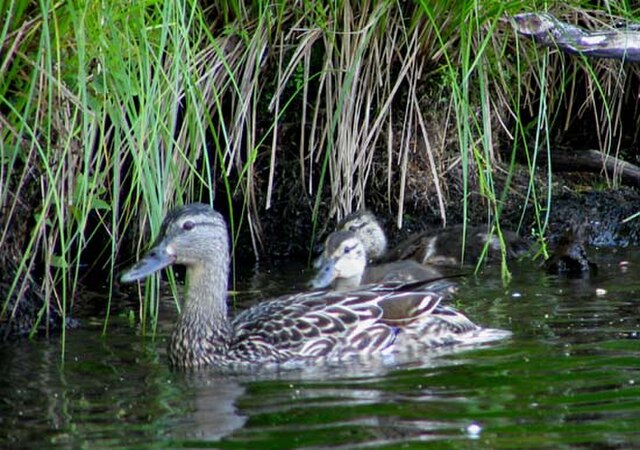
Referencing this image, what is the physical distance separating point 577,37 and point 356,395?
3524mm

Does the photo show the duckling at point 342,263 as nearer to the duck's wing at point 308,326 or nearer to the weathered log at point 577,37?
the duck's wing at point 308,326

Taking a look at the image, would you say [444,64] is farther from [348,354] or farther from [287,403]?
[287,403]

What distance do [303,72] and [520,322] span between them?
85.9 inches

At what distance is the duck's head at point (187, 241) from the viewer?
6.45 metres

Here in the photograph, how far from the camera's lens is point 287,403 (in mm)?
5410

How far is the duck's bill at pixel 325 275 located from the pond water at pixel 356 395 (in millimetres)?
805

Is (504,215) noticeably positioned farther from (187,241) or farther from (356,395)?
(356,395)

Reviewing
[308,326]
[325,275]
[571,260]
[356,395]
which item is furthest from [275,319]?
[571,260]

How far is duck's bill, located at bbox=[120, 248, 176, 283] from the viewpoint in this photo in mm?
6326

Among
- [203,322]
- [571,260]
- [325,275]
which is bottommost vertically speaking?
[571,260]

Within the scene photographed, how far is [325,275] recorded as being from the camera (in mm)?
7773

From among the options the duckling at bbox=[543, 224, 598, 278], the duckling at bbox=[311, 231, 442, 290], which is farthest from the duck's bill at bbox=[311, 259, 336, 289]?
the duckling at bbox=[543, 224, 598, 278]

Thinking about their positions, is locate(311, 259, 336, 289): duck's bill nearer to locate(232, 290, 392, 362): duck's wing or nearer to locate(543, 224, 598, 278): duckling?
locate(232, 290, 392, 362): duck's wing

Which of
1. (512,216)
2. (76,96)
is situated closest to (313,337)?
(76,96)
